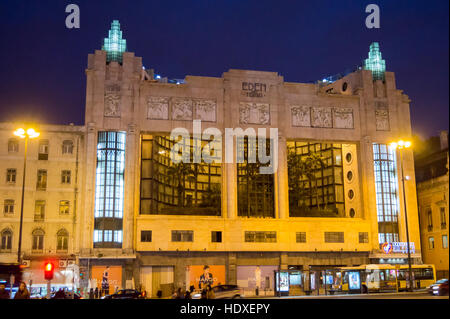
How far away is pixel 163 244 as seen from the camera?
205 ft

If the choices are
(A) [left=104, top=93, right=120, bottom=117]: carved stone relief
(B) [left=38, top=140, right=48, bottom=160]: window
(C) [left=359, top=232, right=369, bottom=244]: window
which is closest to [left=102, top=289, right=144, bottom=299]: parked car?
(B) [left=38, top=140, right=48, bottom=160]: window

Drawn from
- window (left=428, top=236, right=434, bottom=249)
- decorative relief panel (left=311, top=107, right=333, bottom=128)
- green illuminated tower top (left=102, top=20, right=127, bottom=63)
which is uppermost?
green illuminated tower top (left=102, top=20, right=127, bottom=63)

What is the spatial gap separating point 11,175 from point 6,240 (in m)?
7.15

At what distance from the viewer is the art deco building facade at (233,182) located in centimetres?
6244

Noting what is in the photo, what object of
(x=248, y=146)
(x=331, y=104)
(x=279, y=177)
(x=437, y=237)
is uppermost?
(x=331, y=104)

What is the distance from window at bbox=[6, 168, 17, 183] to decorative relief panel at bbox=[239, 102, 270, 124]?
26.9m

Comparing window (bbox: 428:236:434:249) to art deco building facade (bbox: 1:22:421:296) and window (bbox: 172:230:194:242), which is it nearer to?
art deco building facade (bbox: 1:22:421:296)

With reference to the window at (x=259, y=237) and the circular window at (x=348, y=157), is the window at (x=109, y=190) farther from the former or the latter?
the circular window at (x=348, y=157)

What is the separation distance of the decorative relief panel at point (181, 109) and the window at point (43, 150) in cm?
1497

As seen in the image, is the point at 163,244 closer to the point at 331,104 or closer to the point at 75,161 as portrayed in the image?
the point at 75,161

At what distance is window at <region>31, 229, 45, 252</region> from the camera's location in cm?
6078

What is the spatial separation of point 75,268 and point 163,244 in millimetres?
9891
